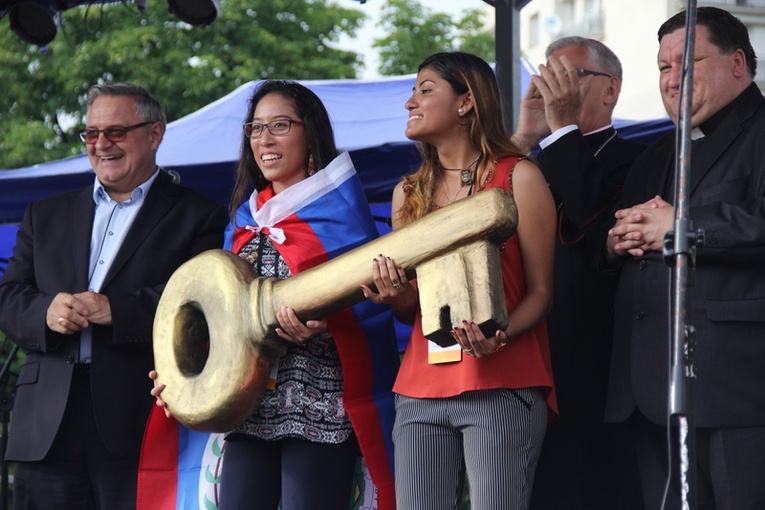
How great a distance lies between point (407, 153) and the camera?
5227 mm

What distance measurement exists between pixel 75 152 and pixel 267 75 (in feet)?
11.8

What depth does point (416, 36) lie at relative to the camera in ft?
78.0

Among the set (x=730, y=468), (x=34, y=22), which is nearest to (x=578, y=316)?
(x=730, y=468)

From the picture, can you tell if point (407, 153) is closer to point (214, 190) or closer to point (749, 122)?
point (214, 190)

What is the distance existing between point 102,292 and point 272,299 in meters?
0.88

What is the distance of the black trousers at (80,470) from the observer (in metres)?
3.66

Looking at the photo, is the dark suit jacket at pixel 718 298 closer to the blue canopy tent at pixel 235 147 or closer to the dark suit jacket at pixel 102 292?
the dark suit jacket at pixel 102 292

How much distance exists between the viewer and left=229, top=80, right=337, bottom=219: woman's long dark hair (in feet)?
11.6

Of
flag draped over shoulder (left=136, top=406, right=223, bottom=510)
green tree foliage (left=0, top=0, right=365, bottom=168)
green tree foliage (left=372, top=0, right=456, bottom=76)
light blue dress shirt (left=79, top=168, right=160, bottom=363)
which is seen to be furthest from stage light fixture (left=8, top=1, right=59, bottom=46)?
green tree foliage (left=372, top=0, right=456, bottom=76)

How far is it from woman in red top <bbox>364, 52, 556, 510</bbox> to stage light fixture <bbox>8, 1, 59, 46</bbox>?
344 centimetres

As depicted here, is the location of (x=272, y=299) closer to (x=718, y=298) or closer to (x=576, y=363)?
(x=576, y=363)

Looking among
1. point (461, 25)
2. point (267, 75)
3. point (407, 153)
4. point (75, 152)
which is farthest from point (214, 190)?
point (461, 25)

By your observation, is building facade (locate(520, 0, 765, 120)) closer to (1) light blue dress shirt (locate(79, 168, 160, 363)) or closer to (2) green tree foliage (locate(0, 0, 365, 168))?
(2) green tree foliage (locate(0, 0, 365, 168))

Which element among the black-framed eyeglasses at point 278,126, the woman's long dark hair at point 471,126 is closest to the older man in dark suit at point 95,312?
the black-framed eyeglasses at point 278,126
